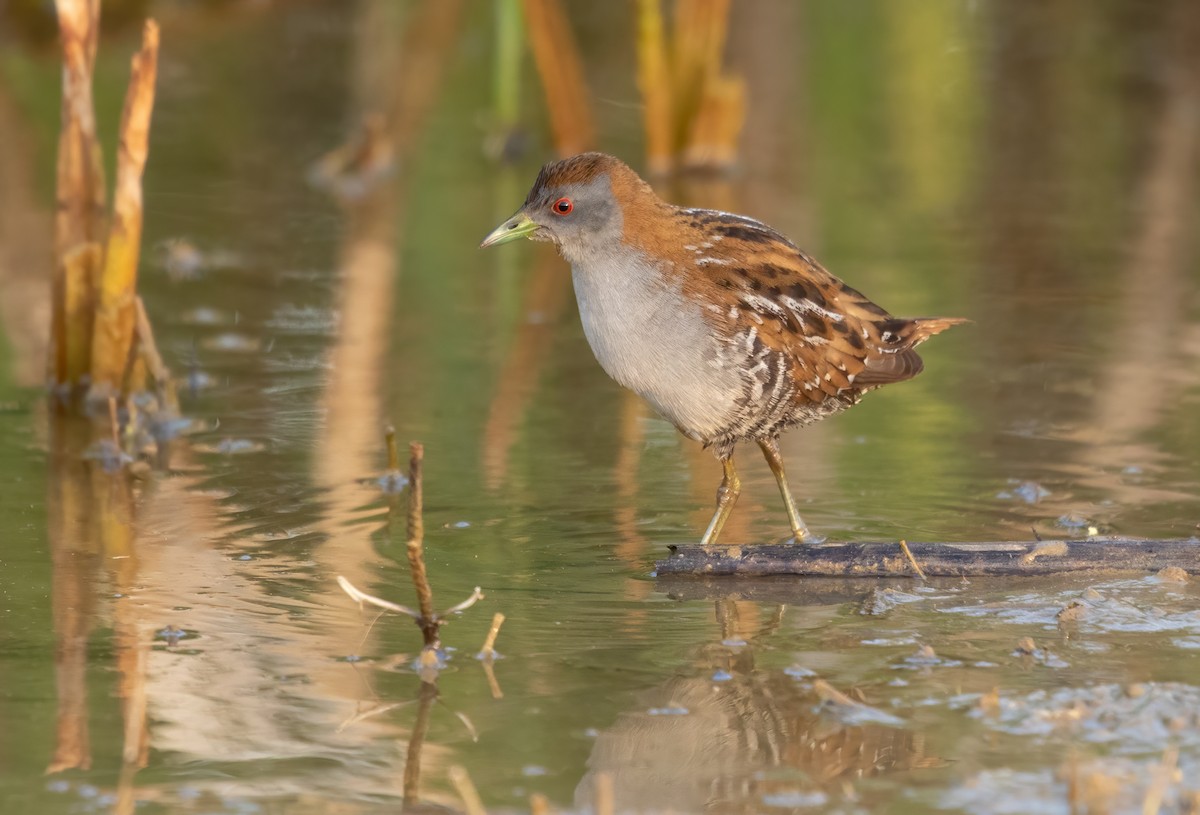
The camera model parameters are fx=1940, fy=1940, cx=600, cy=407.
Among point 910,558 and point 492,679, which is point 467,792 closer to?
point 492,679

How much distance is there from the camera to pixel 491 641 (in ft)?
15.7

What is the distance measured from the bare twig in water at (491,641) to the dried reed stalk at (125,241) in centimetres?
268

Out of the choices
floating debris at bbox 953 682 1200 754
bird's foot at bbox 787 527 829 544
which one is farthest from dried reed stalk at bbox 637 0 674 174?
floating debris at bbox 953 682 1200 754

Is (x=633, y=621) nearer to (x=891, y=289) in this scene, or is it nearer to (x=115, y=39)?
(x=891, y=289)

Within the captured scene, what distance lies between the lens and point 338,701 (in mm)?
4574

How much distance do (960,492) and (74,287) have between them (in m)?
3.34

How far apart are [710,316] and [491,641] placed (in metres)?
1.30

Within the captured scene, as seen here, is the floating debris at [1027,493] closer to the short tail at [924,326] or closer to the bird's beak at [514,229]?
the short tail at [924,326]

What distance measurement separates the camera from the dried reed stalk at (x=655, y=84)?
10.7 meters

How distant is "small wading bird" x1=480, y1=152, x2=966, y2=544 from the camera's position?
5.57 metres

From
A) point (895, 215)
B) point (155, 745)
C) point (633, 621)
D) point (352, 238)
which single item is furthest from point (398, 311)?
point (155, 745)

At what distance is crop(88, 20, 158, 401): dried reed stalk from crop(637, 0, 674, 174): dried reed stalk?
168 inches

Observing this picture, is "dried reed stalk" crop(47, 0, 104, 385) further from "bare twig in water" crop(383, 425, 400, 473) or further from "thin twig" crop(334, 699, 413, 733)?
"thin twig" crop(334, 699, 413, 733)

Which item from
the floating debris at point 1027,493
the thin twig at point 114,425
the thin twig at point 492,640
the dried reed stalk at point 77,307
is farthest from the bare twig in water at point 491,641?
the dried reed stalk at point 77,307
